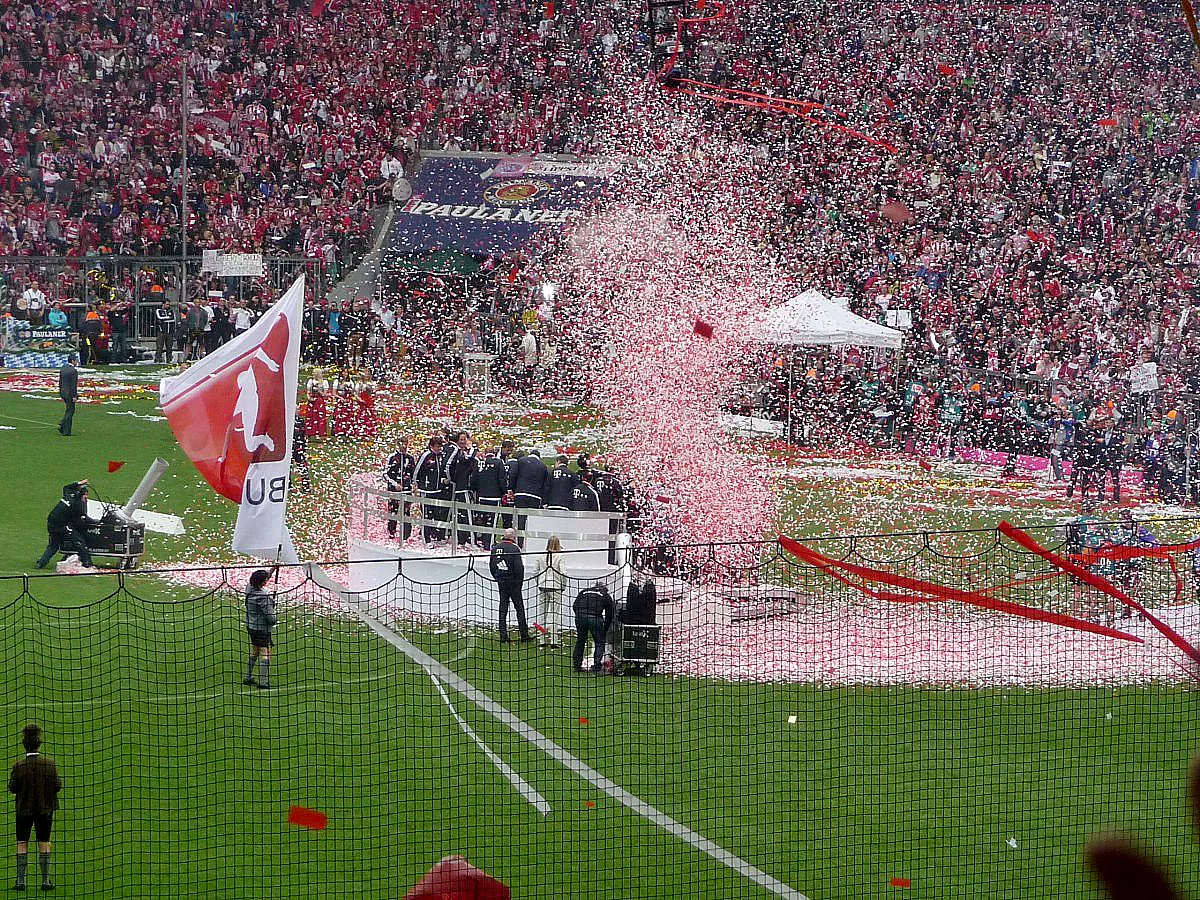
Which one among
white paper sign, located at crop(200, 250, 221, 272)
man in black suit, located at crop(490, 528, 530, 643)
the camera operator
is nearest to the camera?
man in black suit, located at crop(490, 528, 530, 643)

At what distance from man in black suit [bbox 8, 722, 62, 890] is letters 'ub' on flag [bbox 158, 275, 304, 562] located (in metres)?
1.83

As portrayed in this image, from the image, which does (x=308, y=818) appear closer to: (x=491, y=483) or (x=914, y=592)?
(x=491, y=483)

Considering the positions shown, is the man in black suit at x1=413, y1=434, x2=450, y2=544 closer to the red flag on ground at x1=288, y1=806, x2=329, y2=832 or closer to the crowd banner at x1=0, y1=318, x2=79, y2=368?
the red flag on ground at x1=288, y1=806, x2=329, y2=832

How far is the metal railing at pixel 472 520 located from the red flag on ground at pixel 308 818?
14.8 ft

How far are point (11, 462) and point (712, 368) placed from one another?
34.5 ft

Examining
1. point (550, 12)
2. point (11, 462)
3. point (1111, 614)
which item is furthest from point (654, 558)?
point (550, 12)

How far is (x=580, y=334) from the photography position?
1103 inches

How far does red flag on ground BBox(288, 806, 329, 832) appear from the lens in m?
9.87

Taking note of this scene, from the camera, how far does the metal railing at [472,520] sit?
14.4m

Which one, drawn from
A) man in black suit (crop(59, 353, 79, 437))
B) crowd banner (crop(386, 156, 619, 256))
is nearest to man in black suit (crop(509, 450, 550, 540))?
man in black suit (crop(59, 353, 79, 437))

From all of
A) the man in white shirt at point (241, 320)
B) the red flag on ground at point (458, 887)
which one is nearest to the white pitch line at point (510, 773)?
the red flag on ground at point (458, 887)

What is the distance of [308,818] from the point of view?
997cm

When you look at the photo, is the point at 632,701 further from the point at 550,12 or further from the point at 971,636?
the point at 550,12

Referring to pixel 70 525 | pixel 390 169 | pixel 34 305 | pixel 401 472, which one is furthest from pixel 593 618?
pixel 390 169
